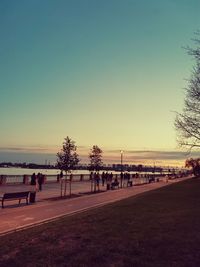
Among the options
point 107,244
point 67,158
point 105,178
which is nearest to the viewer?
point 107,244

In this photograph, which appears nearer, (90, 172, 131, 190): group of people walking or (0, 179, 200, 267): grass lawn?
(0, 179, 200, 267): grass lawn

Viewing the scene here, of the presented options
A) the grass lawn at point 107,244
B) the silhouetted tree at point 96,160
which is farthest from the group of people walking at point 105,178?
the grass lawn at point 107,244

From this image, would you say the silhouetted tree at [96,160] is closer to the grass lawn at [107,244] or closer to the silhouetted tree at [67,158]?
the silhouetted tree at [67,158]

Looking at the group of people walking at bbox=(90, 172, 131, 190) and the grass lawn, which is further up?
the group of people walking at bbox=(90, 172, 131, 190)

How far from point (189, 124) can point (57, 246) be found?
1183cm

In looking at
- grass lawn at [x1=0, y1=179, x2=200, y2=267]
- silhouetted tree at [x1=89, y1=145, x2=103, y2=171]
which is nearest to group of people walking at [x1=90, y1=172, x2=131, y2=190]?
silhouetted tree at [x1=89, y1=145, x2=103, y2=171]

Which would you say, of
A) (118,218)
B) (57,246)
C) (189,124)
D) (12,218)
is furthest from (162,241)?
(189,124)

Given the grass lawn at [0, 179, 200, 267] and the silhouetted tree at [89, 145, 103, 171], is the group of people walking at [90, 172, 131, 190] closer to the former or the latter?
the silhouetted tree at [89, 145, 103, 171]

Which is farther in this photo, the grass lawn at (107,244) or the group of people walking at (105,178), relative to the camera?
the group of people walking at (105,178)

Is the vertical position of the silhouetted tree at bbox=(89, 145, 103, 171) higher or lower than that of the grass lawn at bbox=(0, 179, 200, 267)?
higher

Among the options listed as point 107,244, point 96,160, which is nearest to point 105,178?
point 96,160

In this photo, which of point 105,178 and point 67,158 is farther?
point 105,178

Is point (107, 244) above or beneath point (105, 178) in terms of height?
beneath

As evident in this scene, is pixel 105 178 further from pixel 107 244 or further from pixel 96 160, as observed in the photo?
pixel 107 244
